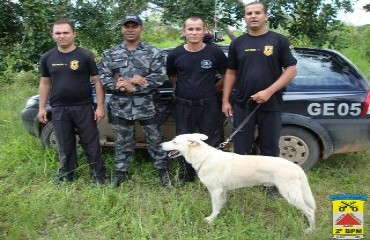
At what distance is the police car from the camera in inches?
168

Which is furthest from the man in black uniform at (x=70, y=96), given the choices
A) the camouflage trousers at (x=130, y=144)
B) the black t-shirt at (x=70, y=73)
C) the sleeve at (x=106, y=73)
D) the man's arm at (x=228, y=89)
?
the man's arm at (x=228, y=89)

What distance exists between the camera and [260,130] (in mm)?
3859

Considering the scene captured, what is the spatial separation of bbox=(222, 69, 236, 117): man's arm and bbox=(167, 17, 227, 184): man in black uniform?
12cm

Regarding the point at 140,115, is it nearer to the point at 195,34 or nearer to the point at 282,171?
the point at 195,34

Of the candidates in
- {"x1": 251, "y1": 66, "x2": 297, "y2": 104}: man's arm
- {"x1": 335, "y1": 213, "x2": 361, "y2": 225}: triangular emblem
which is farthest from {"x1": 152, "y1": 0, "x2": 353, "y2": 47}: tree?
{"x1": 335, "y1": 213, "x2": 361, "y2": 225}: triangular emblem

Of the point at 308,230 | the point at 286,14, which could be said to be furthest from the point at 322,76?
the point at 308,230

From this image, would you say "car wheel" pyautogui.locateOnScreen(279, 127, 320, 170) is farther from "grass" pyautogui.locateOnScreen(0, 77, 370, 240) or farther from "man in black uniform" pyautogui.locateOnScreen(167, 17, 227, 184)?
"man in black uniform" pyautogui.locateOnScreen(167, 17, 227, 184)

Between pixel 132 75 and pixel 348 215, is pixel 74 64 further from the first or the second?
pixel 348 215

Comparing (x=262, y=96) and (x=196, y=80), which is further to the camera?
(x=196, y=80)

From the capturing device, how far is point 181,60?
388cm

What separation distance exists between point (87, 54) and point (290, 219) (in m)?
2.51

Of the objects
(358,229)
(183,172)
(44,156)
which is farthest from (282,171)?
(44,156)

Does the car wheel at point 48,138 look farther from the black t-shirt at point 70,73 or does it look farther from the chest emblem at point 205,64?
the chest emblem at point 205,64

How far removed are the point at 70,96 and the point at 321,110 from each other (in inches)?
106
